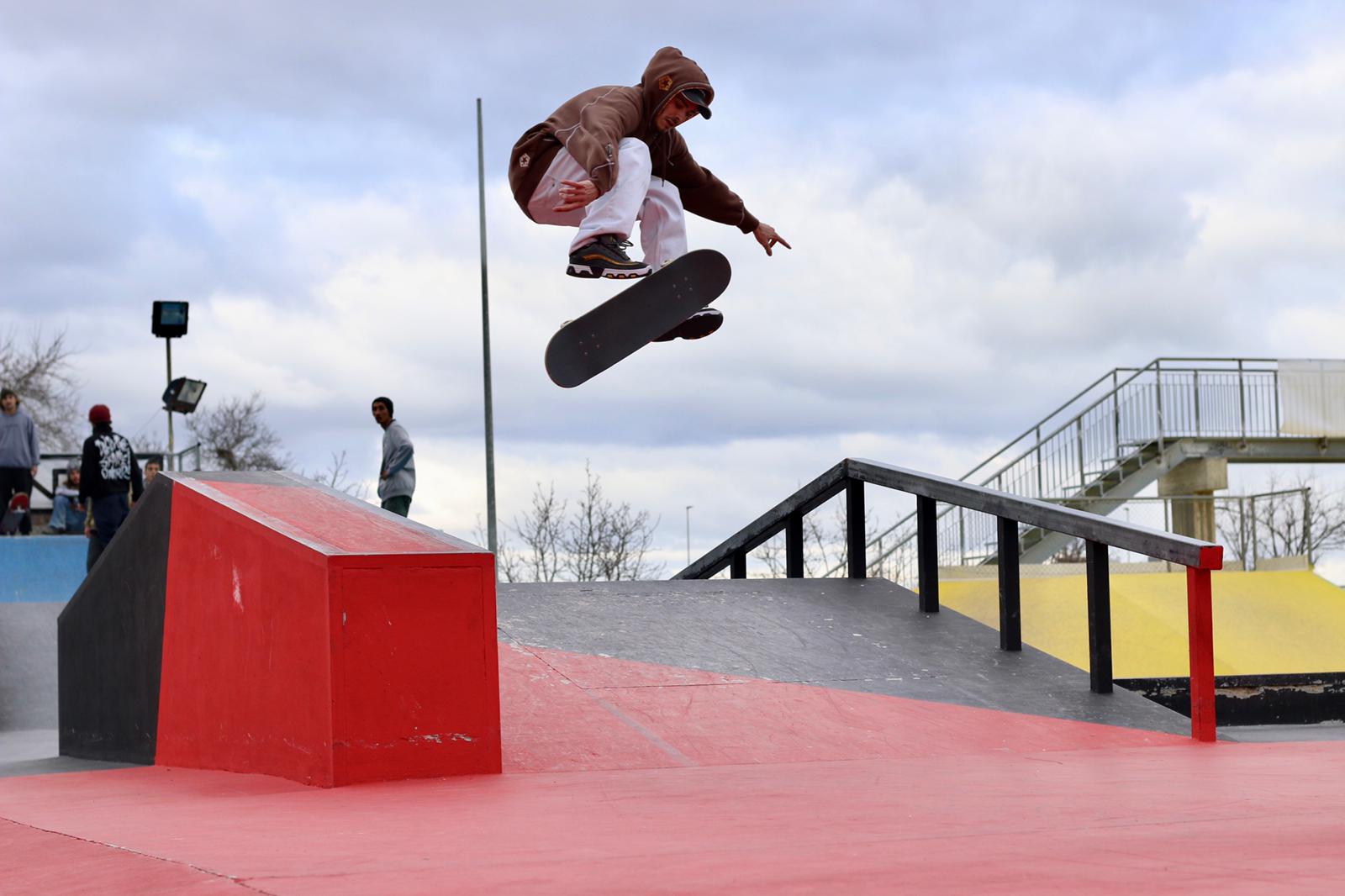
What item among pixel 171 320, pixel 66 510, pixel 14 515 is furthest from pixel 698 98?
pixel 66 510

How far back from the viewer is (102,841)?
2922mm

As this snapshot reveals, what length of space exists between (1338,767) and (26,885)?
3534 millimetres

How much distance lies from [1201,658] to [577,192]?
3118mm

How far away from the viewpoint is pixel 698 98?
19.5 feet

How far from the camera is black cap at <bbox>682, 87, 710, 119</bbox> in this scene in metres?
5.90

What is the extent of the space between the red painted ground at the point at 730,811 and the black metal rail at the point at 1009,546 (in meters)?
0.50

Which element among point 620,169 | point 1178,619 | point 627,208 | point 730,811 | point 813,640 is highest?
point 620,169

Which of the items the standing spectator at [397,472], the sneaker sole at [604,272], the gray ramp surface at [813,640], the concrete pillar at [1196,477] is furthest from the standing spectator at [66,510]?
the concrete pillar at [1196,477]

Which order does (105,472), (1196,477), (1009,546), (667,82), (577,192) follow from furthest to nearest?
1. (1196,477)
2. (105,472)
3. (1009,546)
4. (667,82)
5. (577,192)

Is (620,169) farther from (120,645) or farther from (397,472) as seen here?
(397,472)

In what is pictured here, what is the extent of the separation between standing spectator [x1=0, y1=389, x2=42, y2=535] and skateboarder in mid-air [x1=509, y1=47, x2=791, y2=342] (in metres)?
9.03

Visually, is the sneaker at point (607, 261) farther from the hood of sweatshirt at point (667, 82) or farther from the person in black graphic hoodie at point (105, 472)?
the person in black graphic hoodie at point (105, 472)

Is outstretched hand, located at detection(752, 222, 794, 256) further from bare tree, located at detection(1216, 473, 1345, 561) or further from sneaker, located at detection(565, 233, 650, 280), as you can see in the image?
bare tree, located at detection(1216, 473, 1345, 561)

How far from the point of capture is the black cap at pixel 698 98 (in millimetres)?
5902
